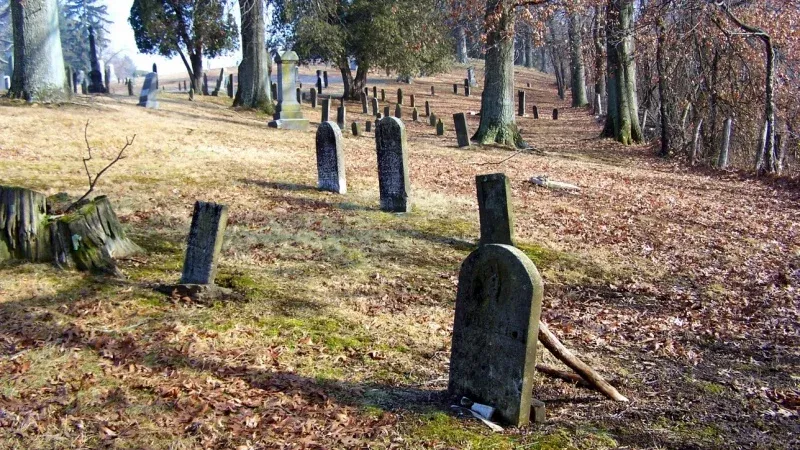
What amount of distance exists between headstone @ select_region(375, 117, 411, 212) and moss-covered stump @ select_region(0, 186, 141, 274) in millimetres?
4382

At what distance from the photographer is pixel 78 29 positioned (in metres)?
83.9

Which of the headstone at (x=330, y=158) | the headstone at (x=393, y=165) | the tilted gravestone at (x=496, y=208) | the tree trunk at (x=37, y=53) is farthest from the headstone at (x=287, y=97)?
the tilted gravestone at (x=496, y=208)

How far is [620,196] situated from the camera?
506 inches

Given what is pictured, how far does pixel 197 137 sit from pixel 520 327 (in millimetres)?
13337

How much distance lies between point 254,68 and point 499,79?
10.2 metres

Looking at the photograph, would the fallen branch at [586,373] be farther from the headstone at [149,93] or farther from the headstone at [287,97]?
the headstone at [149,93]

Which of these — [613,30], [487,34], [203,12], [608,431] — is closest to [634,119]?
[613,30]

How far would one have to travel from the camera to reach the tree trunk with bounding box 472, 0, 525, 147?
57.4 ft

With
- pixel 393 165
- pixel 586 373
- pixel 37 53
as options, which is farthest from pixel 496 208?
pixel 37 53

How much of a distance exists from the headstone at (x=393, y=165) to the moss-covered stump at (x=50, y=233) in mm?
4382

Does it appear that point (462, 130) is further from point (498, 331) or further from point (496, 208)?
point (498, 331)

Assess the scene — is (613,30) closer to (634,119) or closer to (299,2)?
(634,119)

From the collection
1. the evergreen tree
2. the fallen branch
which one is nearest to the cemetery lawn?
the fallen branch

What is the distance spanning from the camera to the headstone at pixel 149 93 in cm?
2202
